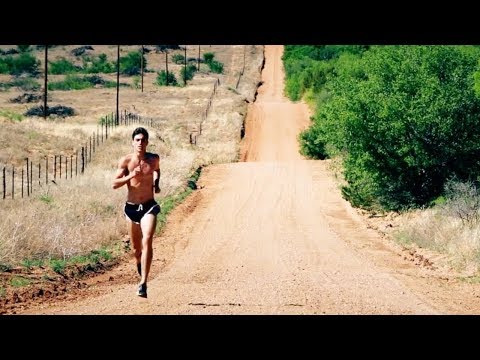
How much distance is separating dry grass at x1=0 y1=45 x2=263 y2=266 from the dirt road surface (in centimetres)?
140

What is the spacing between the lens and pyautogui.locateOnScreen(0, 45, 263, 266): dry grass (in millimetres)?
13023

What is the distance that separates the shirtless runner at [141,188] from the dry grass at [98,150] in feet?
11.3

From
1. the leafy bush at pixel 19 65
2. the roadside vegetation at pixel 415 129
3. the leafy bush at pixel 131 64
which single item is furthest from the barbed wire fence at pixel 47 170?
the leafy bush at pixel 19 65

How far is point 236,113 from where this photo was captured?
55.0m

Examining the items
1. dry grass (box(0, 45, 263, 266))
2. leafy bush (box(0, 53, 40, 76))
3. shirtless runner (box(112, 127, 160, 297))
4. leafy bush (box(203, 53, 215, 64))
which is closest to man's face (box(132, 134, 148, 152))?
shirtless runner (box(112, 127, 160, 297))

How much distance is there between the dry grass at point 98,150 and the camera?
13023 mm

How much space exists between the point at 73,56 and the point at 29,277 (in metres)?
98.6

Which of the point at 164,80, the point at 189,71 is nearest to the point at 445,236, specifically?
the point at 164,80

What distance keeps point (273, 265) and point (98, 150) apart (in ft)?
66.0

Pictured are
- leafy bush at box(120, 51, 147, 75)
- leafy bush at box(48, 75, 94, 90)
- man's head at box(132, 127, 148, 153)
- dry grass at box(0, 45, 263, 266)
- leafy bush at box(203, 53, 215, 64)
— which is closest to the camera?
man's head at box(132, 127, 148, 153)

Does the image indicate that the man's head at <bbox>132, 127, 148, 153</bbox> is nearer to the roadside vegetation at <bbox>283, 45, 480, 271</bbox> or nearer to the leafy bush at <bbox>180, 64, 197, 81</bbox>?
the roadside vegetation at <bbox>283, 45, 480, 271</bbox>

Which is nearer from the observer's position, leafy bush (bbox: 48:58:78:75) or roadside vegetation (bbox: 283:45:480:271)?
roadside vegetation (bbox: 283:45:480:271)

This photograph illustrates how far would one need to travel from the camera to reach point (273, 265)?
13.6m
